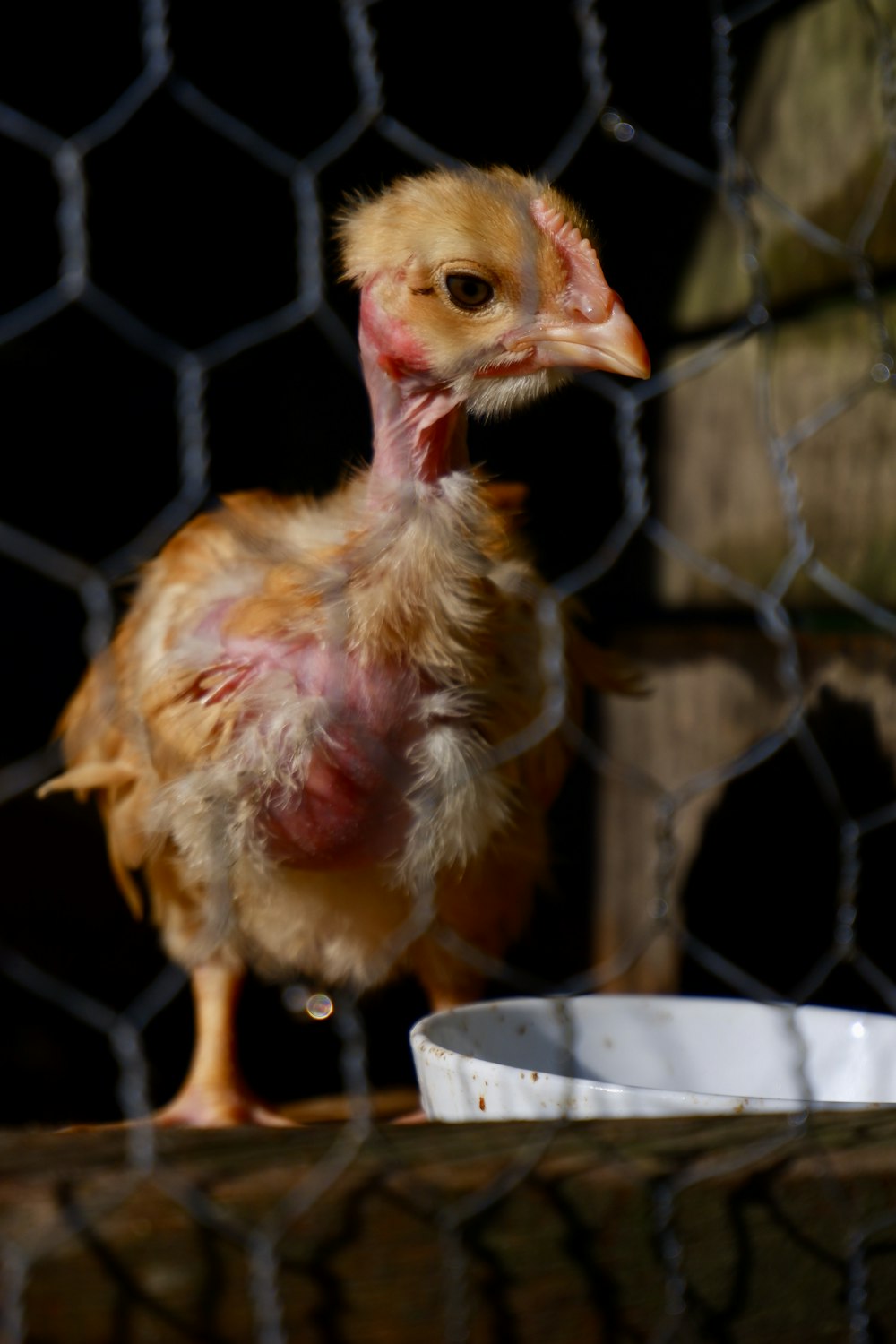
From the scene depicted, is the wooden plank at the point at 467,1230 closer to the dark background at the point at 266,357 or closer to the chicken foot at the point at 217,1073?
the chicken foot at the point at 217,1073

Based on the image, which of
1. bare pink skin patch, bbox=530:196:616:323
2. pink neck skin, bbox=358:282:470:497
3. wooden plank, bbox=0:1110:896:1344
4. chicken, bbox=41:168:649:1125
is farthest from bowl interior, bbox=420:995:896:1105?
bare pink skin patch, bbox=530:196:616:323

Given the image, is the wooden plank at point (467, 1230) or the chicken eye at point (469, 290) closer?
the wooden plank at point (467, 1230)

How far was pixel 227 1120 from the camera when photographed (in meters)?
1.48

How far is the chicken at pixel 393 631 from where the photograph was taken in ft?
3.72

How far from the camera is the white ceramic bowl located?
1160 mm

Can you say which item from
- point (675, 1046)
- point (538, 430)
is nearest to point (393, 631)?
point (675, 1046)

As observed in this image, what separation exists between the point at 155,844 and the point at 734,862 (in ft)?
2.99

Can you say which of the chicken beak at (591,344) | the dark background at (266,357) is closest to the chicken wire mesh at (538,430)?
the dark background at (266,357)

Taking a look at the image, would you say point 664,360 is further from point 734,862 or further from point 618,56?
point 734,862

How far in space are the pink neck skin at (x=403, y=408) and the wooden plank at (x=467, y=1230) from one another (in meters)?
0.58

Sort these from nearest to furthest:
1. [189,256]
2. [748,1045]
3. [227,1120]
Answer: [748,1045]
[227,1120]
[189,256]

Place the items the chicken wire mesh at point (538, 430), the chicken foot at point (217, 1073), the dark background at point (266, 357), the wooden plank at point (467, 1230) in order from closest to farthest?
the wooden plank at point (467, 1230) → the chicken foot at point (217, 1073) → the chicken wire mesh at point (538, 430) → the dark background at point (266, 357)

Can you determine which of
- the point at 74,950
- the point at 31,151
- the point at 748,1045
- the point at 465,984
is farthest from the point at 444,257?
the point at 31,151

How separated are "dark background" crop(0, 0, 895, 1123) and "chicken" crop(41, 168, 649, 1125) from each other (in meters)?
0.53
